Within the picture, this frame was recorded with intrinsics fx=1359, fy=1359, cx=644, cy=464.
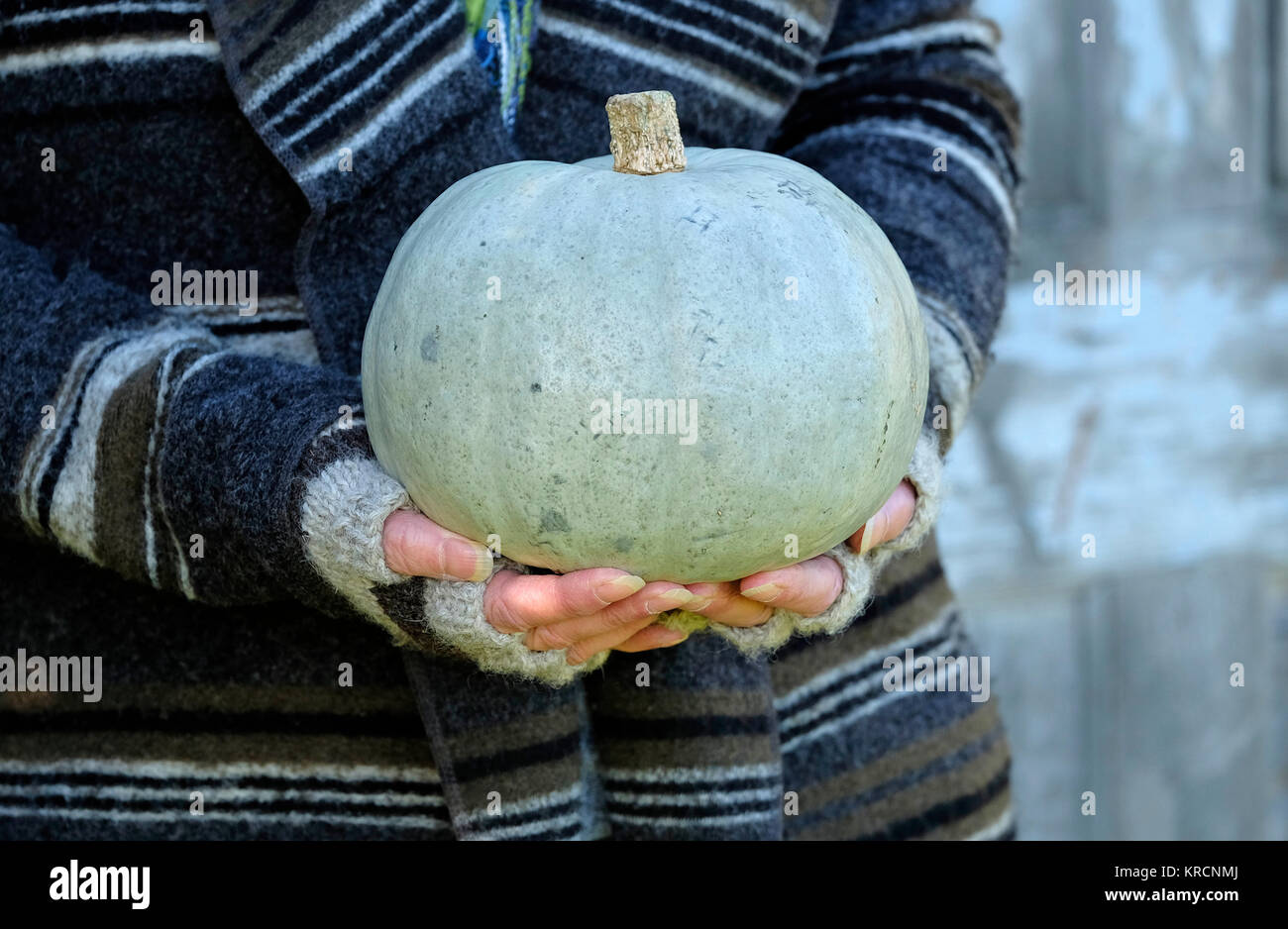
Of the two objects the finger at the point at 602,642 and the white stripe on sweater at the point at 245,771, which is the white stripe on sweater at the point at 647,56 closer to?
the finger at the point at 602,642

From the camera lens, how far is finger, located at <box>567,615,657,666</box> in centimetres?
97

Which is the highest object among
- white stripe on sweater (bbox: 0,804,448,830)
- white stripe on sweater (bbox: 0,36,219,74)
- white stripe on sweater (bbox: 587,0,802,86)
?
white stripe on sweater (bbox: 587,0,802,86)

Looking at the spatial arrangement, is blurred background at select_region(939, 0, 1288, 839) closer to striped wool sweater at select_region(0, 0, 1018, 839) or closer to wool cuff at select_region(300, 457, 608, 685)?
striped wool sweater at select_region(0, 0, 1018, 839)

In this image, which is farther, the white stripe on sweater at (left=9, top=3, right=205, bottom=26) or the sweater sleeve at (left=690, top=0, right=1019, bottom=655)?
the sweater sleeve at (left=690, top=0, right=1019, bottom=655)

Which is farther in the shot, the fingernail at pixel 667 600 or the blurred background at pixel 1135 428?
the blurred background at pixel 1135 428

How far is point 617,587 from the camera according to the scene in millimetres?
911

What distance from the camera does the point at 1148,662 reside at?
277 cm

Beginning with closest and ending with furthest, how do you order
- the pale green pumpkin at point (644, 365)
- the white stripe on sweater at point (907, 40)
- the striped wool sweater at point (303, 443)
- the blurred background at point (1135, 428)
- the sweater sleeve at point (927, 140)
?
the pale green pumpkin at point (644, 365), the striped wool sweater at point (303, 443), the sweater sleeve at point (927, 140), the white stripe on sweater at point (907, 40), the blurred background at point (1135, 428)

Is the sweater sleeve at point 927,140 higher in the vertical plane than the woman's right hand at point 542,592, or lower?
higher

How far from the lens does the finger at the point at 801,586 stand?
3.20ft

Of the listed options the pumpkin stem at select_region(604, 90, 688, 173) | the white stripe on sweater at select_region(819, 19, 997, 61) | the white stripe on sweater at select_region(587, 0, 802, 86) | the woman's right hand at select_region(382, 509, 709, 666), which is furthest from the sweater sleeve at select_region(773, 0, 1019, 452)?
the woman's right hand at select_region(382, 509, 709, 666)

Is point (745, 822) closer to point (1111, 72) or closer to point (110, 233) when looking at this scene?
point (110, 233)

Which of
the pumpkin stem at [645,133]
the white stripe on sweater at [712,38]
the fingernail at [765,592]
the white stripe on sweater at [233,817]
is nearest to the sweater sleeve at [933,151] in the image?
the white stripe on sweater at [712,38]

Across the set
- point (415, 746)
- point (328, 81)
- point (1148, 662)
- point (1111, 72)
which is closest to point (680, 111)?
point (328, 81)
